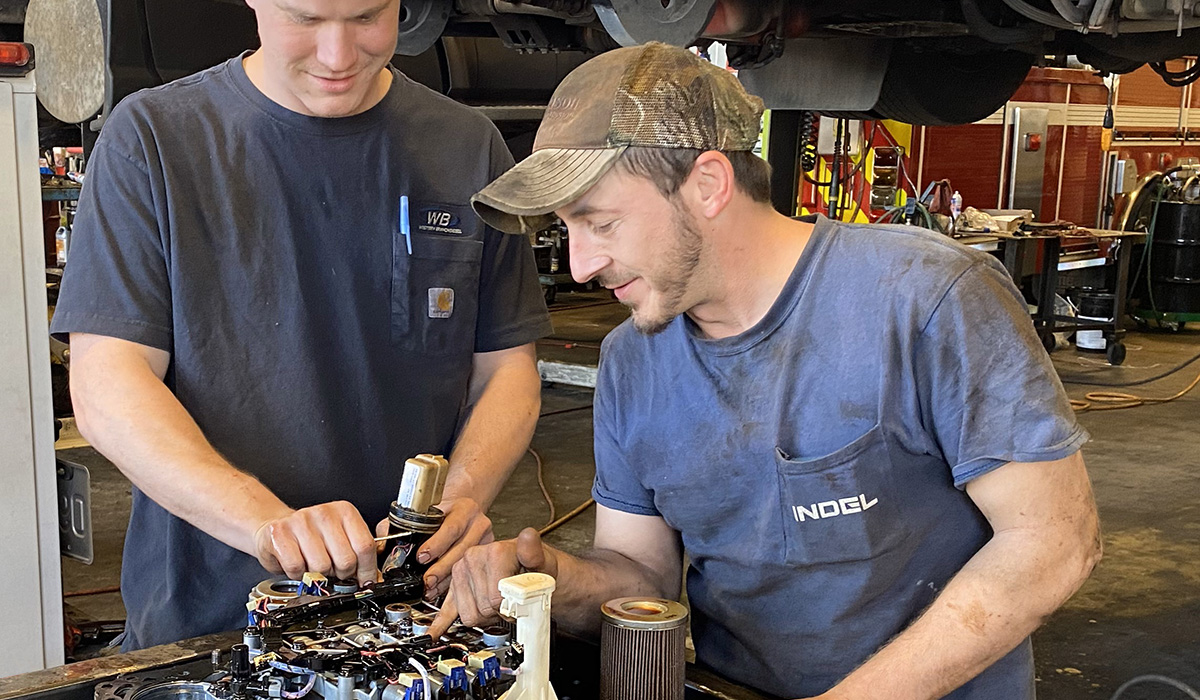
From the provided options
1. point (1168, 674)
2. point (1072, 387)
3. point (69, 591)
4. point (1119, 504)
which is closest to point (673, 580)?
point (1168, 674)

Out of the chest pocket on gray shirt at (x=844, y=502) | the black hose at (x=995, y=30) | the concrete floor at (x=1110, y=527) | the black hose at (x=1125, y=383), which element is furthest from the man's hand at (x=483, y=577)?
the black hose at (x=1125, y=383)

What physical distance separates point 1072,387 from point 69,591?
470 centimetres

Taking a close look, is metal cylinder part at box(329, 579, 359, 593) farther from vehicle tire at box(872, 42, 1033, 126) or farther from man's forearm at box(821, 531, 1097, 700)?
vehicle tire at box(872, 42, 1033, 126)

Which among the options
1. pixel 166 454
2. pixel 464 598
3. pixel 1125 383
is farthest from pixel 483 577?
pixel 1125 383

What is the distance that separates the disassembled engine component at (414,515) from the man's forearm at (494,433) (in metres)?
0.22

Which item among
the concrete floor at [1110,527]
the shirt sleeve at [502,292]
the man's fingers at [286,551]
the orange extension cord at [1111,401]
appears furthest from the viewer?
the orange extension cord at [1111,401]

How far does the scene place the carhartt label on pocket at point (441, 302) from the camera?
1.48 metres

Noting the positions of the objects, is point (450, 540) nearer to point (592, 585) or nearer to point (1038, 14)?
point (592, 585)

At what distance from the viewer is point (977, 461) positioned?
1.11 metres

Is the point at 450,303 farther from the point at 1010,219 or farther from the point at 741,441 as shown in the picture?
the point at 1010,219

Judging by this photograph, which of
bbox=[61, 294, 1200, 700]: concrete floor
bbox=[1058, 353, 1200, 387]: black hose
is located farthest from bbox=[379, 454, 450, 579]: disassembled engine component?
bbox=[1058, 353, 1200, 387]: black hose

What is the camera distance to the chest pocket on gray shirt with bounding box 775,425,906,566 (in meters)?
1.14

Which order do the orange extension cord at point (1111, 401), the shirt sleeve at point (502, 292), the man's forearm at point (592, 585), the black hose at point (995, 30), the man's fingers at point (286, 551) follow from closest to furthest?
the man's fingers at point (286, 551) < the man's forearm at point (592, 585) < the shirt sleeve at point (502, 292) < the black hose at point (995, 30) < the orange extension cord at point (1111, 401)

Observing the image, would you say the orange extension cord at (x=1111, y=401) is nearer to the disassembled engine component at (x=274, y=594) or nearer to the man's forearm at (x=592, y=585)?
the man's forearm at (x=592, y=585)
